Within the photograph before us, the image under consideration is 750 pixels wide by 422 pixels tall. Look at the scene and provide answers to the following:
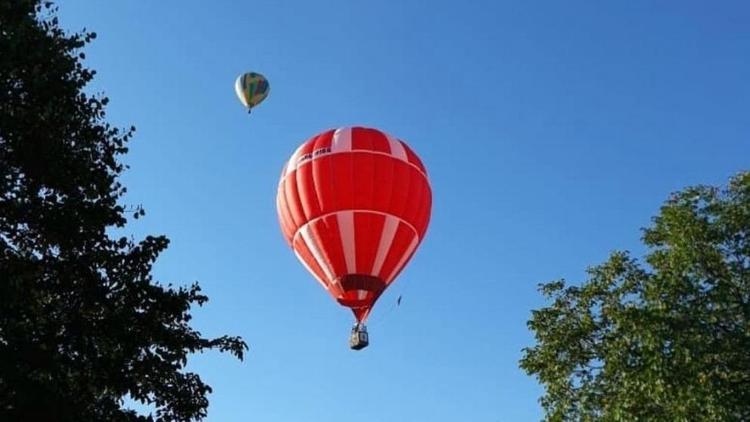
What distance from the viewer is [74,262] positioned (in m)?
18.6

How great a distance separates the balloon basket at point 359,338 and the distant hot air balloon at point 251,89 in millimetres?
14341

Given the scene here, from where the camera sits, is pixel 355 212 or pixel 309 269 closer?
pixel 355 212

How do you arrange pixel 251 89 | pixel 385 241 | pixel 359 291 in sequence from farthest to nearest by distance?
pixel 251 89 → pixel 359 291 → pixel 385 241

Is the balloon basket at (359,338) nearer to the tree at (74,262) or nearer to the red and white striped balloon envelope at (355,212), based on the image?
the red and white striped balloon envelope at (355,212)

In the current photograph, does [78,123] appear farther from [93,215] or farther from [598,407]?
[598,407]

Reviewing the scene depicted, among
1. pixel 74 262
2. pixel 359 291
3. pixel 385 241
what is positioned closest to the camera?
pixel 74 262

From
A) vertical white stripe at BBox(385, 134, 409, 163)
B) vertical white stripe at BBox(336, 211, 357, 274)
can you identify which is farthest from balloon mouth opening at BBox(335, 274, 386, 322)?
vertical white stripe at BBox(385, 134, 409, 163)

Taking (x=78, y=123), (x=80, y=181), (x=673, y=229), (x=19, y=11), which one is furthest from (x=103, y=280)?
(x=673, y=229)

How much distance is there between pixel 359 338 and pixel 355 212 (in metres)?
5.70

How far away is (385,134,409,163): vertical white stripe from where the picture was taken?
39344 mm

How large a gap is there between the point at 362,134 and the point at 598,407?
1821 centimetres

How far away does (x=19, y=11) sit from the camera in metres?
19.0

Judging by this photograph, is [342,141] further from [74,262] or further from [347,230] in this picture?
[74,262]

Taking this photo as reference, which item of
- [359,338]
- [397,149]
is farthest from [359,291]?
[397,149]
